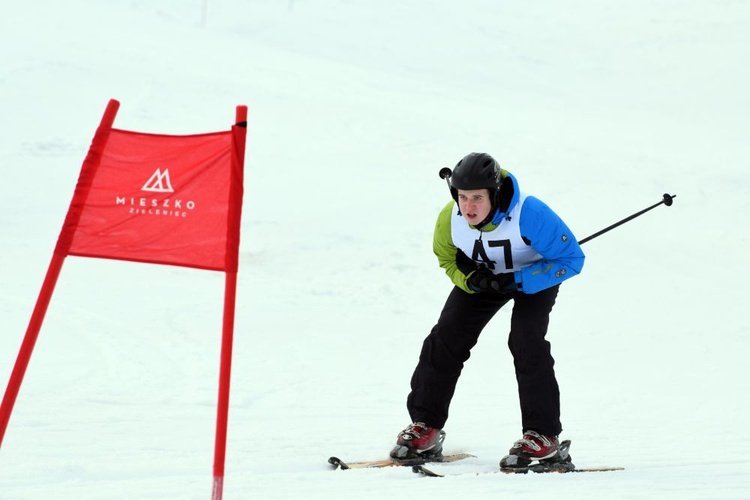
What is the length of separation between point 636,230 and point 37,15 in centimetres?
1547

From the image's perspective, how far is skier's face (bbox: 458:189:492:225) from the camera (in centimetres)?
470

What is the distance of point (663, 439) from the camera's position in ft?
20.7

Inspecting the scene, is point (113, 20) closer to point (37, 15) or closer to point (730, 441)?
point (37, 15)

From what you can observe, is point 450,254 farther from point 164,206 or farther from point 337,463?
point 164,206

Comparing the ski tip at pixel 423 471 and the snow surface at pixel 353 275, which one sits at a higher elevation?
the snow surface at pixel 353 275

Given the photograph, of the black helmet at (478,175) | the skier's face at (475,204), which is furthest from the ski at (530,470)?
the black helmet at (478,175)

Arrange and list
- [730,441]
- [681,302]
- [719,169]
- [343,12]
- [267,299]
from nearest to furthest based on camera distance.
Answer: [730,441] → [267,299] → [681,302] → [719,169] → [343,12]

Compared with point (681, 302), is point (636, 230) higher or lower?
higher

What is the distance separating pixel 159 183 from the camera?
3.75m

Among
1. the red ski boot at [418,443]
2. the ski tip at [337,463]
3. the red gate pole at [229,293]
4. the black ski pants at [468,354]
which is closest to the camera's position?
the red gate pole at [229,293]

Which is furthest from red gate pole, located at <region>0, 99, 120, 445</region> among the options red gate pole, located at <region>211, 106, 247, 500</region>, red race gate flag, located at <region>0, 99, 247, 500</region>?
red gate pole, located at <region>211, 106, 247, 500</region>

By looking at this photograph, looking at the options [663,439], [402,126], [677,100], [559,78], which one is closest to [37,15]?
[402,126]

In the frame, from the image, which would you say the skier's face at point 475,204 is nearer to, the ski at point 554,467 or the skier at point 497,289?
the skier at point 497,289

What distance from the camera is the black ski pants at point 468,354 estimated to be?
496 cm
